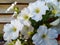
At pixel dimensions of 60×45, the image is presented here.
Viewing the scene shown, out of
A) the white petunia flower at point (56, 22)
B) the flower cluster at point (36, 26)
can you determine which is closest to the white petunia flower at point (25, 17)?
the flower cluster at point (36, 26)

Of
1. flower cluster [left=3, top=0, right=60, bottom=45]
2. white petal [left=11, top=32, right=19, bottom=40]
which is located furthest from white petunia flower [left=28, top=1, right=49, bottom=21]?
white petal [left=11, top=32, right=19, bottom=40]

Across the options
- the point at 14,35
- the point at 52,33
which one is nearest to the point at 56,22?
the point at 52,33

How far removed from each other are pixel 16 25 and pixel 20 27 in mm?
28

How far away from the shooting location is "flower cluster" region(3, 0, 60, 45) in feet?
2.57

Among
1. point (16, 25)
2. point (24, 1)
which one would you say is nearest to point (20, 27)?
point (16, 25)

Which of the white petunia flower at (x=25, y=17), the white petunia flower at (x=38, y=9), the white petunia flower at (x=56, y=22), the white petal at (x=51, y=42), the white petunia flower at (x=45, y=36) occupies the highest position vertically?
the white petunia flower at (x=38, y=9)

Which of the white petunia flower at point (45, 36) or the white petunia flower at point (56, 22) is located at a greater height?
the white petunia flower at point (56, 22)

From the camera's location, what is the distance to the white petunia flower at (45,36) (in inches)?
30.6

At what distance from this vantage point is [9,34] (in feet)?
2.78

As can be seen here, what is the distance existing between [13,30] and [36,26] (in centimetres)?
11

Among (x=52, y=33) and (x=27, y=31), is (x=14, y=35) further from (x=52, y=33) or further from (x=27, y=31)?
(x=52, y=33)

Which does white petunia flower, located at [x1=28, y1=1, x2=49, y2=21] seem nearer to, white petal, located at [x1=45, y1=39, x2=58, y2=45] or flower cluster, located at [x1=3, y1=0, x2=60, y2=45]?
flower cluster, located at [x1=3, y1=0, x2=60, y2=45]

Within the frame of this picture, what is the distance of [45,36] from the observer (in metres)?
0.78

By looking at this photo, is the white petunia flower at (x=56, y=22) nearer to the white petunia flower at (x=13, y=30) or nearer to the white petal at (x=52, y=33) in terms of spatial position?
the white petal at (x=52, y=33)
